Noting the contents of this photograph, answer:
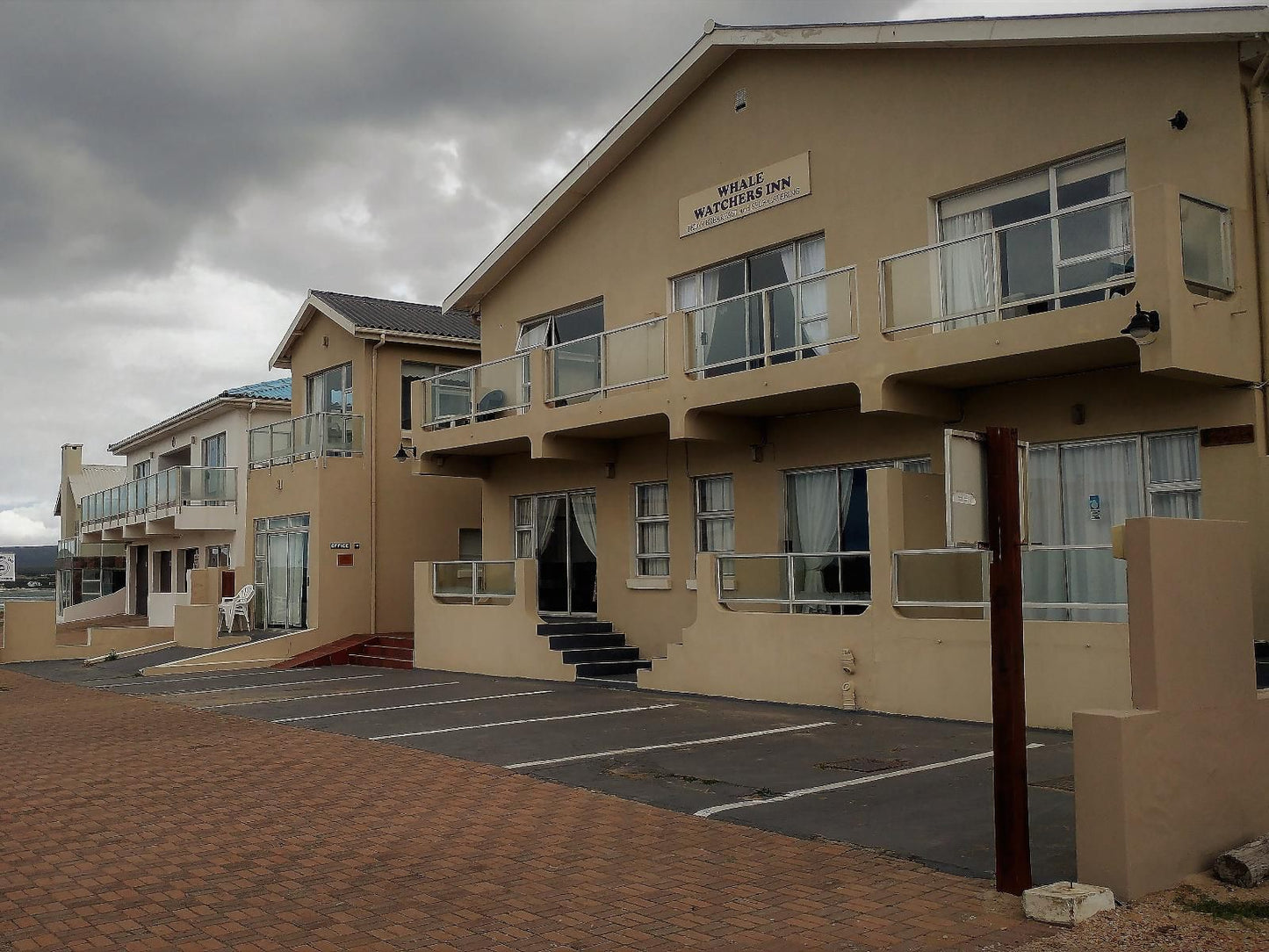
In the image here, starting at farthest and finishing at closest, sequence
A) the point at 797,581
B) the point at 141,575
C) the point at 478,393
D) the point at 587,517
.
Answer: the point at 141,575
the point at 478,393
the point at 587,517
the point at 797,581

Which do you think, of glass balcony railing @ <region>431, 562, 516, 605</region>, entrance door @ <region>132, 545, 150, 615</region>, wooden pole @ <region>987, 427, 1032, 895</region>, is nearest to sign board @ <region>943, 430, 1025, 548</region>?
wooden pole @ <region>987, 427, 1032, 895</region>

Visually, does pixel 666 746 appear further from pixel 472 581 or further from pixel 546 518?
pixel 546 518

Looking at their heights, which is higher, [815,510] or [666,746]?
[815,510]

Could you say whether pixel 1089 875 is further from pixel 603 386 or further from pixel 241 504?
pixel 241 504

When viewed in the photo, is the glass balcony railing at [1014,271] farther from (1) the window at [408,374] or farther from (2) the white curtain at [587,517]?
(1) the window at [408,374]

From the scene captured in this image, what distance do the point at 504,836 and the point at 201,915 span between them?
222cm

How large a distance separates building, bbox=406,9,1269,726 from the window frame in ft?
0.19

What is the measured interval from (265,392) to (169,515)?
488 cm

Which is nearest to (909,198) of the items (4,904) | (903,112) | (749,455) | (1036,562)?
(903,112)

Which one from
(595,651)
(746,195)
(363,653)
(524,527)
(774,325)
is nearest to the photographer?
(774,325)

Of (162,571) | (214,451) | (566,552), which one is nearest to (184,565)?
(162,571)

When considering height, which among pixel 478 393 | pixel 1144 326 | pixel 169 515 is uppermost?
pixel 478 393

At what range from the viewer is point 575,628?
19312 millimetres

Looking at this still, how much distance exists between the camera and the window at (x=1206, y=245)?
1141cm
